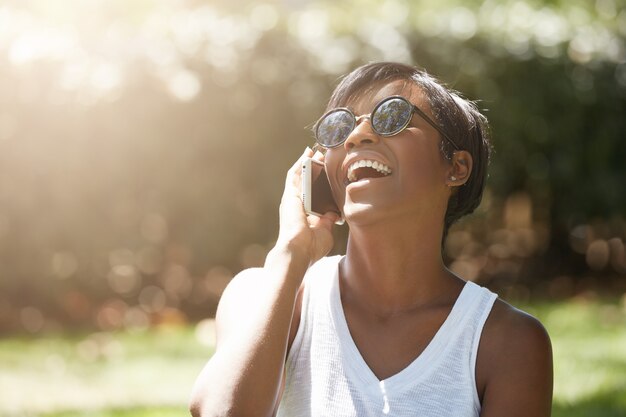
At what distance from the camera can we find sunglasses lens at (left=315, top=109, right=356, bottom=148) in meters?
2.68

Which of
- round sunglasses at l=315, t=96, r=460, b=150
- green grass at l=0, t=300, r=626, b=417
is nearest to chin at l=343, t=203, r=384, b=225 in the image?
round sunglasses at l=315, t=96, r=460, b=150

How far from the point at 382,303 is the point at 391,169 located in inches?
16.4

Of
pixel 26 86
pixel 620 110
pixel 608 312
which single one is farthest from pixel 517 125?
pixel 26 86

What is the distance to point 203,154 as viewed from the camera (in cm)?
741

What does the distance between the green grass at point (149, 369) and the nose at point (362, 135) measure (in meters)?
2.47

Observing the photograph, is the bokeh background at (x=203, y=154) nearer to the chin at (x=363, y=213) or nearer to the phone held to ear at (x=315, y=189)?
the phone held to ear at (x=315, y=189)

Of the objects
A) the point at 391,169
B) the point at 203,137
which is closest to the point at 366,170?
the point at 391,169

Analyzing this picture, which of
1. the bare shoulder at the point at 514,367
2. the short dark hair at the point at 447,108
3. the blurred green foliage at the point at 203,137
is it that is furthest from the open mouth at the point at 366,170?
the blurred green foliage at the point at 203,137

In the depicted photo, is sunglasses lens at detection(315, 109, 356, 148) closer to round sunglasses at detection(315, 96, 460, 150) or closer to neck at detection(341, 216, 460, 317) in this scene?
round sunglasses at detection(315, 96, 460, 150)

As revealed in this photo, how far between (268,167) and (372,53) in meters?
1.34

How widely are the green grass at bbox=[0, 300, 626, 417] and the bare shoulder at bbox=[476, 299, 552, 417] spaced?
2310 millimetres

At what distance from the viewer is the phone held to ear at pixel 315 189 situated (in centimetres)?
284

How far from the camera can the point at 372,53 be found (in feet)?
25.5

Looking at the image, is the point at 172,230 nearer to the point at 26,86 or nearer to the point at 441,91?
the point at 26,86
